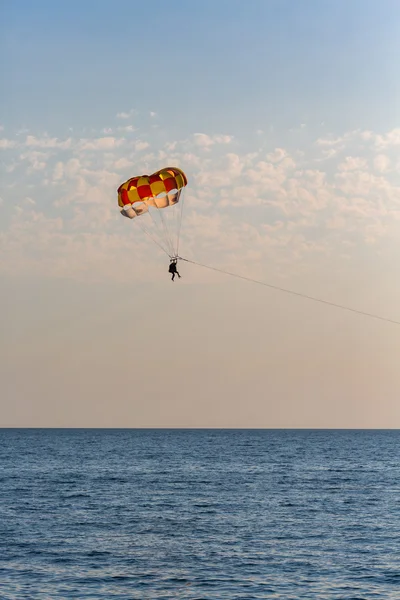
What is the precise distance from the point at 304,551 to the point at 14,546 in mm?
13665

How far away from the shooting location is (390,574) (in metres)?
32.8

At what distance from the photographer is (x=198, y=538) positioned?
39969 mm

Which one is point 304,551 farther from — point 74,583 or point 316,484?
point 316,484

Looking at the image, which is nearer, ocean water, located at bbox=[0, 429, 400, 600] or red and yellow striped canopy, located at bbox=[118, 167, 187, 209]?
ocean water, located at bbox=[0, 429, 400, 600]

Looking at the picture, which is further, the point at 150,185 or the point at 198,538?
the point at 150,185

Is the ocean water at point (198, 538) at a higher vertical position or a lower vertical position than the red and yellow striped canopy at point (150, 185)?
lower

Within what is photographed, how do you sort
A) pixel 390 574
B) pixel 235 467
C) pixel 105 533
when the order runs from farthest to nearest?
pixel 235 467, pixel 105 533, pixel 390 574

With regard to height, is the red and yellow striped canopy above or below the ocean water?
above

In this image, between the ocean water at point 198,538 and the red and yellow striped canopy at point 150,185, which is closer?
the ocean water at point 198,538

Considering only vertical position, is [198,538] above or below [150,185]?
below

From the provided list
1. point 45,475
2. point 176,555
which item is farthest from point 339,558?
point 45,475

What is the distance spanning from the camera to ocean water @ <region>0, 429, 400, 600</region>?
1204 inches

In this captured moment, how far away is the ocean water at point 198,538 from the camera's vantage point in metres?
30.6

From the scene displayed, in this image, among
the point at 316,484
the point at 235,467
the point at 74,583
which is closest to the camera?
the point at 74,583
